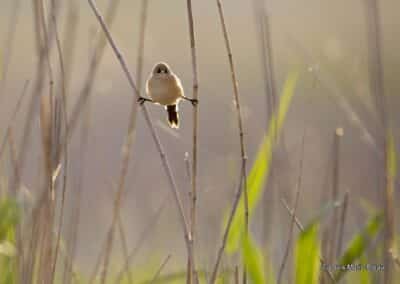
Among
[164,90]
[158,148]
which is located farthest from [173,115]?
[158,148]

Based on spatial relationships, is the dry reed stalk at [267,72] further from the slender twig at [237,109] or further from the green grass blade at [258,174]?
the slender twig at [237,109]

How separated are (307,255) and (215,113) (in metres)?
4.84

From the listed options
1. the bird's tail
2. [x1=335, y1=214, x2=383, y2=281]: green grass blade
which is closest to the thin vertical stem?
the bird's tail

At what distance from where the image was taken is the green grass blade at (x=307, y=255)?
2.05 metres

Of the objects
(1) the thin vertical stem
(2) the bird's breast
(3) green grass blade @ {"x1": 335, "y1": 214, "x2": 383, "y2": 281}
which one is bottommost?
(3) green grass blade @ {"x1": 335, "y1": 214, "x2": 383, "y2": 281}

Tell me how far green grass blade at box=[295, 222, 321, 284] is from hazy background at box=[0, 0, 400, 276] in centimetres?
46

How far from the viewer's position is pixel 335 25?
9.02 meters

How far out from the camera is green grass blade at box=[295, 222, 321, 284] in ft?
6.72

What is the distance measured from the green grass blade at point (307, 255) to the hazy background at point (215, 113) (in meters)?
0.46

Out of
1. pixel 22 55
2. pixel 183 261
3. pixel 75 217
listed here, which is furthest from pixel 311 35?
pixel 75 217

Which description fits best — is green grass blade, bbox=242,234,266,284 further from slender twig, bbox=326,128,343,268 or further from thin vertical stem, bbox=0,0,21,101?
thin vertical stem, bbox=0,0,21,101

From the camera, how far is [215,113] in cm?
691

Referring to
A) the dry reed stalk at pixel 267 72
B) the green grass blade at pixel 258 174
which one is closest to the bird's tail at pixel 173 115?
the dry reed stalk at pixel 267 72

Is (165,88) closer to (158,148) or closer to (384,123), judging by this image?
(158,148)
